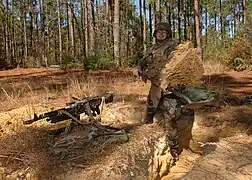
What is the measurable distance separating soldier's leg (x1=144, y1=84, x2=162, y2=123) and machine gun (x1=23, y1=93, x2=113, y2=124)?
24.8 inches

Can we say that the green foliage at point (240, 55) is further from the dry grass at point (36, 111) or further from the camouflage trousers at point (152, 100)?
the camouflage trousers at point (152, 100)

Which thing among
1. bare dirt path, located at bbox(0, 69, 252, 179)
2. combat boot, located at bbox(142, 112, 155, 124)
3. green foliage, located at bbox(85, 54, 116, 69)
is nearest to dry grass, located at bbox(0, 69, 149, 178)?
bare dirt path, located at bbox(0, 69, 252, 179)

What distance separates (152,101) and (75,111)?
1.09m

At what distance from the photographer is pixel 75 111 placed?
442 centimetres

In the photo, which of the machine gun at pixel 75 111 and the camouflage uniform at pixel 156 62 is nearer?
the machine gun at pixel 75 111

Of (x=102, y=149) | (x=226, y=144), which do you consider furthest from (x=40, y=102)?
(x=226, y=144)

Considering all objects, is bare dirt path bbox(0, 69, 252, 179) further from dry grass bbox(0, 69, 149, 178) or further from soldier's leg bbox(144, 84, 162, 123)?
soldier's leg bbox(144, 84, 162, 123)

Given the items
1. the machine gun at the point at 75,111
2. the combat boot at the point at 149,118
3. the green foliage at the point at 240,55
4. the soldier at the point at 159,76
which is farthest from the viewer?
the green foliage at the point at 240,55

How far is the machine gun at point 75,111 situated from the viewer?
414 centimetres

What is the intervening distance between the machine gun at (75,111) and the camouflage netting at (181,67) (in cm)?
99

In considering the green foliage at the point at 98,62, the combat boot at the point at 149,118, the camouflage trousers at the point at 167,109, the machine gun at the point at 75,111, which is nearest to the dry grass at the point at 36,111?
the machine gun at the point at 75,111

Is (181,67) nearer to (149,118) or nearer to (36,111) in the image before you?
(149,118)

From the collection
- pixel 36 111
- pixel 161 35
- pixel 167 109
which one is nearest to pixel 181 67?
pixel 161 35

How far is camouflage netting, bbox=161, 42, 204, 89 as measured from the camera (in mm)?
4305
